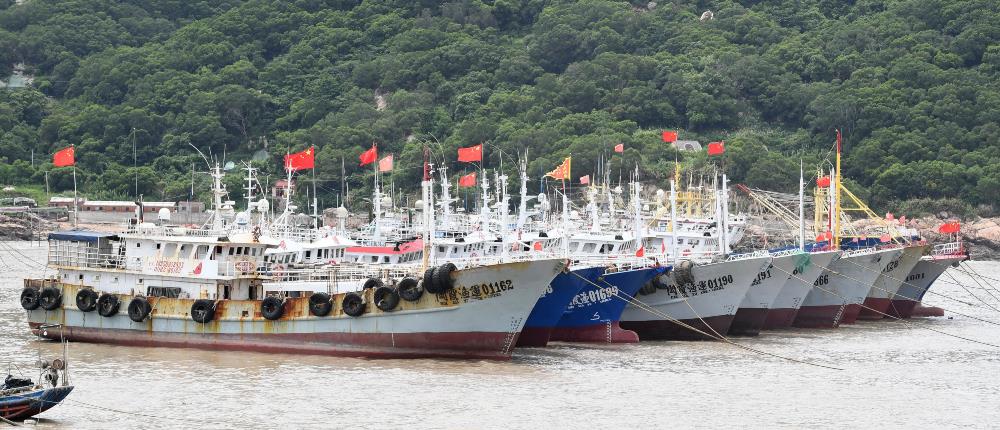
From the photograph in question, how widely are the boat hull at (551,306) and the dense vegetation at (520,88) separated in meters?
79.8

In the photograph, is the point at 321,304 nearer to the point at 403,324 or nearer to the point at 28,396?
the point at 403,324

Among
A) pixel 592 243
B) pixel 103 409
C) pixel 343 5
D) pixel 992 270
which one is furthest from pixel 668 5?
pixel 103 409

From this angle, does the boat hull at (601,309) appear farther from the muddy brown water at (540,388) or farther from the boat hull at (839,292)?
the boat hull at (839,292)

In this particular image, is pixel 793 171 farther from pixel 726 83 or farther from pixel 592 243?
pixel 592 243

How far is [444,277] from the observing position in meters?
46.0

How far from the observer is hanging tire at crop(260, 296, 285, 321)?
4875cm

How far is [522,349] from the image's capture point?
51.1 meters

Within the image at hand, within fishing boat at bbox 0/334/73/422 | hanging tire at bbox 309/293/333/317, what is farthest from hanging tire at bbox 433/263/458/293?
fishing boat at bbox 0/334/73/422

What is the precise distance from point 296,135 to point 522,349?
105061 millimetres

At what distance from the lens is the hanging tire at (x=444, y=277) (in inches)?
1810

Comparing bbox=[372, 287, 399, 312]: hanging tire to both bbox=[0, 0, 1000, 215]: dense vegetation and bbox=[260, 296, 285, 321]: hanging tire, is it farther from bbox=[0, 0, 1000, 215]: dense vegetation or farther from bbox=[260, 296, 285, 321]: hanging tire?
bbox=[0, 0, 1000, 215]: dense vegetation

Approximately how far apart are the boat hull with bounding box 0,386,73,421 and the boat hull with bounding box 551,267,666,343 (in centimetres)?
2060

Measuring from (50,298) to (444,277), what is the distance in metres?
14.9

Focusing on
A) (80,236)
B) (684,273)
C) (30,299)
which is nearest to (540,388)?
(684,273)
